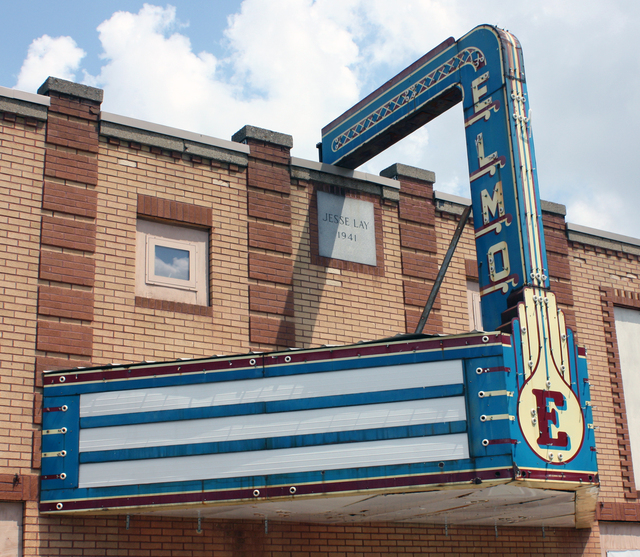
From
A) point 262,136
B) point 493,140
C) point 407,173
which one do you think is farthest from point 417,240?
point 493,140

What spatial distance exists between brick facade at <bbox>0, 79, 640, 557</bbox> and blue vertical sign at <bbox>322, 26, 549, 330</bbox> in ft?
7.12

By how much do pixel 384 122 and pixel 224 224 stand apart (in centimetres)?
296

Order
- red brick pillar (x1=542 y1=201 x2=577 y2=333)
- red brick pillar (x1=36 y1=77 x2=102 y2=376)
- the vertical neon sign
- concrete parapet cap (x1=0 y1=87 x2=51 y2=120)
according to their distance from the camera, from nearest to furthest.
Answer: the vertical neon sign
red brick pillar (x1=36 y1=77 x2=102 y2=376)
concrete parapet cap (x1=0 y1=87 x2=51 y2=120)
red brick pillar (x1=542 y1=201 x2=577 y2=333)

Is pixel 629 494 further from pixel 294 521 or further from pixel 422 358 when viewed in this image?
pixel 422 358

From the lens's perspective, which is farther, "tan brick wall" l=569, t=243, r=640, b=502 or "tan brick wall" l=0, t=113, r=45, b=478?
"tan brick wall" l=569, t=243, r=640, b=502

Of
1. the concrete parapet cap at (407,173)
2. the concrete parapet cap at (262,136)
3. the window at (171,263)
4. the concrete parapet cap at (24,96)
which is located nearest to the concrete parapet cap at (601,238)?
the concrete parapet cap at (407,173)

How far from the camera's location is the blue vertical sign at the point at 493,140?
10.6 m

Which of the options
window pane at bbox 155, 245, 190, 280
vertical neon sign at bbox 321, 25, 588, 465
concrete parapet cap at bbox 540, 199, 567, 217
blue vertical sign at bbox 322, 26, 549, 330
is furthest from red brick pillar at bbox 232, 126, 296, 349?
concrete parapet cap at bbox 540, 199, 567, 217

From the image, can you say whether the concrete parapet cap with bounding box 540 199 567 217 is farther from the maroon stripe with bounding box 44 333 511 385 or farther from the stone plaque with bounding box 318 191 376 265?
the maroon stripe with bounding box 44 333 511 385

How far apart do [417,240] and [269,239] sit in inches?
109

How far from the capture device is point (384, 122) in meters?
13.5

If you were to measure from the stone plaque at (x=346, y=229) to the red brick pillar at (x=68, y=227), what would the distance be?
3.57 m

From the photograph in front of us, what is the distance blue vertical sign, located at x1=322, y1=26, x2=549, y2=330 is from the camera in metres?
10.6

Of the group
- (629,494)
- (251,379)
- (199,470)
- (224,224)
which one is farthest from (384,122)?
(629,494)
